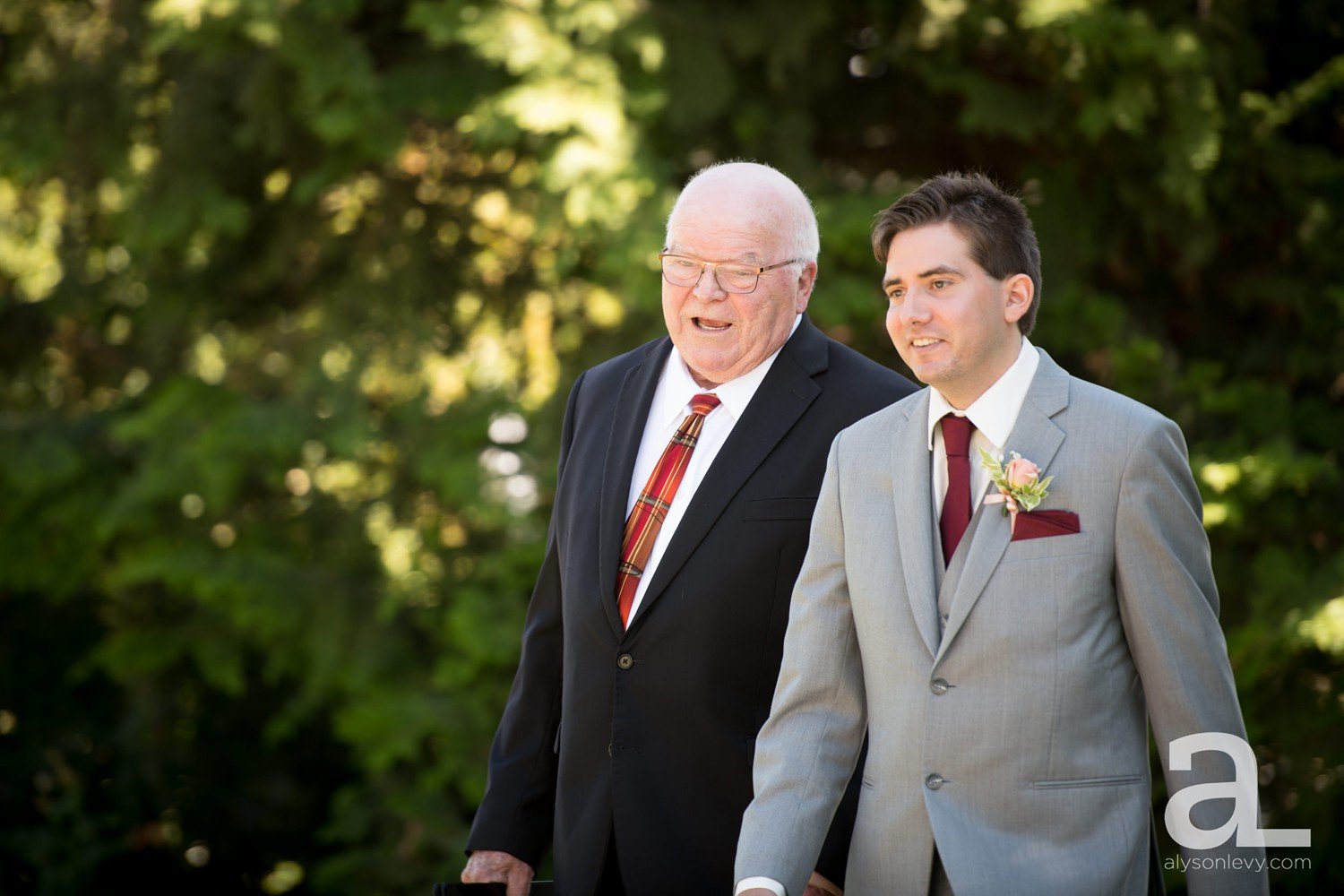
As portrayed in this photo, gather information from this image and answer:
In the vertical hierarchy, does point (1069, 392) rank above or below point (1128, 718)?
above

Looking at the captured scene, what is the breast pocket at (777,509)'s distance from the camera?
102 inches

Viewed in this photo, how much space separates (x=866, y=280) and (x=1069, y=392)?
3.23m

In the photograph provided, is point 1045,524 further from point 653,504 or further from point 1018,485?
point 653,504

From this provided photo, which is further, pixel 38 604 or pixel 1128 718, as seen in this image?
pixel 38 604

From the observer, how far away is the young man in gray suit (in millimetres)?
1968

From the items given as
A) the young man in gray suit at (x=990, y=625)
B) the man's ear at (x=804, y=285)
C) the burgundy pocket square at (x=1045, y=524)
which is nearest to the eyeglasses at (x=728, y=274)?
the man's ear at (x=804, y=285)

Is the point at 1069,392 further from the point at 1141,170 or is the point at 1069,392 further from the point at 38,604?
the point at 38,604

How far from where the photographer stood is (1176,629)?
194 centimetres

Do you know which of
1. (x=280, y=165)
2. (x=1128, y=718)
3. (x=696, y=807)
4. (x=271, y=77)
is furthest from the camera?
(x=280, y=165)

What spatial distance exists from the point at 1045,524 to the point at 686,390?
97 cm

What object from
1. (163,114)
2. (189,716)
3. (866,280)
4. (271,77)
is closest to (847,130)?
(866,280)

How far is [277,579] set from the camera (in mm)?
6348

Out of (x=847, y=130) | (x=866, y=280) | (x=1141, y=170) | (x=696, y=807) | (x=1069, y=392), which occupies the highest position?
(x=847, y=130)

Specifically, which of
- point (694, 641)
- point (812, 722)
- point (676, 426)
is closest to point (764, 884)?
point (812, 722)
